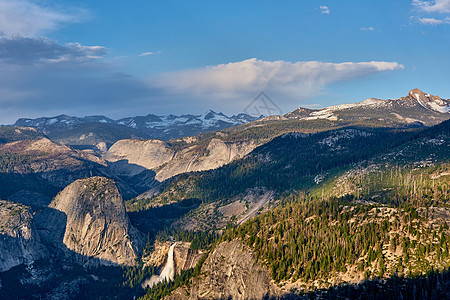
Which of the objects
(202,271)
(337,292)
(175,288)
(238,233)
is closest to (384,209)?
(337,292)

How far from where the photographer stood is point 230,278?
164750 mm

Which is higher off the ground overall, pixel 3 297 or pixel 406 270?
pixel 406 270

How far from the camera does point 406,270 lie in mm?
132000

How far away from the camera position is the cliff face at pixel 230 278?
154m

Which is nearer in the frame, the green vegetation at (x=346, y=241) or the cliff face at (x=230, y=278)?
the green vegetation at (x=346, y=241)

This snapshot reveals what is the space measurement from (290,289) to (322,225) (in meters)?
34.4

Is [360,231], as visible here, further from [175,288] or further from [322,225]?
[175,288]

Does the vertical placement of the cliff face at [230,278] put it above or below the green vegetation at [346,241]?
below

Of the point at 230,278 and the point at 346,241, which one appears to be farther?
the point at 230,278

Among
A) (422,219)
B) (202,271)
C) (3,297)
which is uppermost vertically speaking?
(422,219)

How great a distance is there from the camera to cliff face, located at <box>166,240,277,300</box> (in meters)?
A: 154

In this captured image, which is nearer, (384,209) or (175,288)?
(384,209)

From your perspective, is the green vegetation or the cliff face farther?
the cliff face

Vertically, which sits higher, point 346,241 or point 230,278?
point 346,241
